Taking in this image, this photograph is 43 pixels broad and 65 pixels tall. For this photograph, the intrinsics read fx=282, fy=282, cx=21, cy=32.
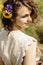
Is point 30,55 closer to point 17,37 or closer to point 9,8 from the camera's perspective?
point 17,37

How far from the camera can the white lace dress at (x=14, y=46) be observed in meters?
1.66

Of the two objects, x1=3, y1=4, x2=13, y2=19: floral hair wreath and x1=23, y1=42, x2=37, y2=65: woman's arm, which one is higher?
x1=3, y1=4, x2=13, y2=19: floral hair wreath

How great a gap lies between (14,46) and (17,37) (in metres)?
0.06

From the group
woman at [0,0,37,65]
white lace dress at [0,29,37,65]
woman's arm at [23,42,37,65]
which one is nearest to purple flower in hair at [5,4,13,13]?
woman at [0,0,37,65]

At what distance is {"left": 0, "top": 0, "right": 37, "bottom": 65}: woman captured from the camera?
1662mm

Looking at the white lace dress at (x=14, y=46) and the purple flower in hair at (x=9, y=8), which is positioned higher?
the purple flower in hair at (x=9, y=8)

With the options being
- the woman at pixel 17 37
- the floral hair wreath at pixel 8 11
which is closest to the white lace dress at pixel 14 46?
the woman at pixel 17 37

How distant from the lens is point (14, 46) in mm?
1683

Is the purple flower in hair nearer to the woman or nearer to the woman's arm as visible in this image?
the woman

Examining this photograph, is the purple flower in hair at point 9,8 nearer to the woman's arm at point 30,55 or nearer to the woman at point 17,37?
the woman at point 17,37

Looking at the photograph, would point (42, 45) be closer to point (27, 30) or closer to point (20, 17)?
point (27, 30)

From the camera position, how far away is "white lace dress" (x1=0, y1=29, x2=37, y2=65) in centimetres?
166

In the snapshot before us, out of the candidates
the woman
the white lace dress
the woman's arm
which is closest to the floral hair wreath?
the woman

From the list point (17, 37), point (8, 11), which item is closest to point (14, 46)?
Result: point (17, 37)
